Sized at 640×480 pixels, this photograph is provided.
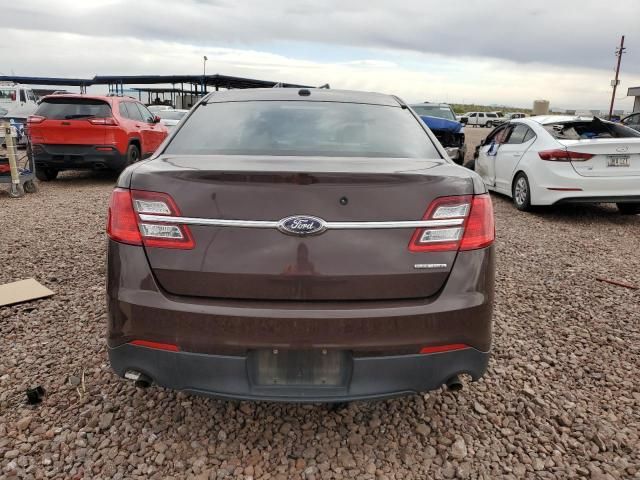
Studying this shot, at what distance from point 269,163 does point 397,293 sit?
0.73 metres

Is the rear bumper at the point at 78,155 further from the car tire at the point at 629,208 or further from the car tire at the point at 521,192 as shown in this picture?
the car tire at the point at 629,208

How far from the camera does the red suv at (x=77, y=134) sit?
9359mm

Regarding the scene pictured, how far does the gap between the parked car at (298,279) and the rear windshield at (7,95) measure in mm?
22380

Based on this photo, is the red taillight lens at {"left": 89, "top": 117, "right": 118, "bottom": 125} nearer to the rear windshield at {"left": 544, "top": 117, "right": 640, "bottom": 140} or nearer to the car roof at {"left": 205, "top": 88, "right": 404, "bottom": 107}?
the car roof at {"left": 205, "top": 88, "right": 404, "bottom": 107}

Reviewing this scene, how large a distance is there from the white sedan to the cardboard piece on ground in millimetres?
6085

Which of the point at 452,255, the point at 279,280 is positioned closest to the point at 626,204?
the point at 452,255

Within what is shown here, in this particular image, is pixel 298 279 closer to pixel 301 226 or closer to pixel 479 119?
pixel 301 226

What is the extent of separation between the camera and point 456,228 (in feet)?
6.61

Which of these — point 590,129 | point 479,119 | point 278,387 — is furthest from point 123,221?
point 479,119

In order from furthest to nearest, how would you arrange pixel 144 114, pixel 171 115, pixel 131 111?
pixel 171 115
pixel 144 114
pixel 131 111

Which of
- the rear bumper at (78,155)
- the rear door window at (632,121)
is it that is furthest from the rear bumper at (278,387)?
the rear door window at (632,121)

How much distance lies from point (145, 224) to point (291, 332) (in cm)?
70

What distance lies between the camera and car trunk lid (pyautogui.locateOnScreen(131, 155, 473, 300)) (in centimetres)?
191

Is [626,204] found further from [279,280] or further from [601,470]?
[279,280]
